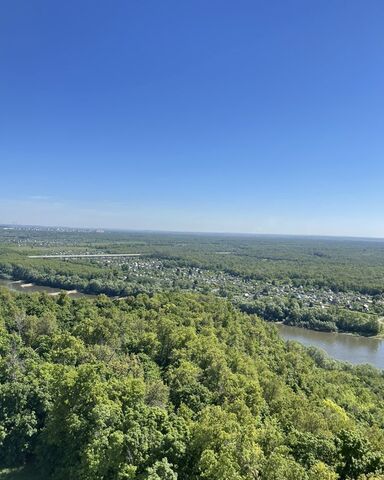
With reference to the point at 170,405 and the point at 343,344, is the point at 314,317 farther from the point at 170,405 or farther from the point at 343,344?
the point at 170,405

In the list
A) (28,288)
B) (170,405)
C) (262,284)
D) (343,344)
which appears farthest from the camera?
(262,284)

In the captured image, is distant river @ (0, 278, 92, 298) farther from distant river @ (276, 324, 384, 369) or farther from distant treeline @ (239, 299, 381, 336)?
distant river @ (276, 324, 384, 369)

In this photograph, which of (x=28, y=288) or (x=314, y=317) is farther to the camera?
(x=28, y=288)

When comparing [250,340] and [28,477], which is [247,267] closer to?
[250,340]

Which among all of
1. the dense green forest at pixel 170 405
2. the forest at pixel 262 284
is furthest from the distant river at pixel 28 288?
the dense green forest at pixel 170 405

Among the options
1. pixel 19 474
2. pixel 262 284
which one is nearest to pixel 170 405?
pixel 19 474

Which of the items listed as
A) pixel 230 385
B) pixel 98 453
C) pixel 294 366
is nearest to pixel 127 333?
pixel 230 385

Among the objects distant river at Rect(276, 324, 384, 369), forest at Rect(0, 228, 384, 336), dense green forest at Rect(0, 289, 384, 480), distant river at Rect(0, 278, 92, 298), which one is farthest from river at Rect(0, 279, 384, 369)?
distant river at Rect(0, 278, 92, 298)

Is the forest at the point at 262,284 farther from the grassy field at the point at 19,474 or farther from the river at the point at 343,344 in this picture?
the grassy field at the point at 19,474
